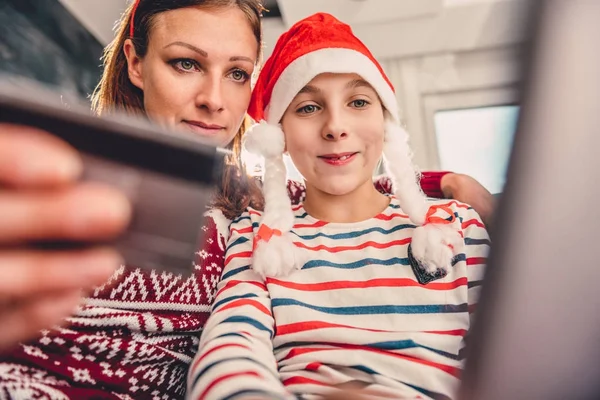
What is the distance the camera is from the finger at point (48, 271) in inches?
8.1

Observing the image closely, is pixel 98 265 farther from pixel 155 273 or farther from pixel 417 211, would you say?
pixel 417 211

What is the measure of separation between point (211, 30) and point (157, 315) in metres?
0.44

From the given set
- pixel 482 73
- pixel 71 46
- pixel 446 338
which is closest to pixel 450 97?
pixel 482 73

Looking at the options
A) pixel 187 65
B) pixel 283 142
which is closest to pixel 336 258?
pixel 283 142

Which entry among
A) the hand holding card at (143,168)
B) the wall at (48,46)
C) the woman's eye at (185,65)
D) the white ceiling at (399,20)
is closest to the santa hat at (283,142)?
the woman's eye at (185,65)

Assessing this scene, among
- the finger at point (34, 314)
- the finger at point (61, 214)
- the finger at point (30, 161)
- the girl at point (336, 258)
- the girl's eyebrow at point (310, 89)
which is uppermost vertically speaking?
the girl's eyebrow at point (310, 89)

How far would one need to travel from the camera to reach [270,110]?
2.35 feet

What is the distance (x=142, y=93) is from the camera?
0.85 metres

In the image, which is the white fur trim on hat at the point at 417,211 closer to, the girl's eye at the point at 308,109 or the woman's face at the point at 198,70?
the girl's eye at the point at 308,109

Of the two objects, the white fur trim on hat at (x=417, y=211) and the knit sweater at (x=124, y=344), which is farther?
the white fur trim on hat at (x=417, y=211)

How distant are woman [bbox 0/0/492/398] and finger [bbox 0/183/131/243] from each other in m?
0.05

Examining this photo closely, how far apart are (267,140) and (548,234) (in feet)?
1.64

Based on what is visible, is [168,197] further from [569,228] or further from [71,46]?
[71,46]

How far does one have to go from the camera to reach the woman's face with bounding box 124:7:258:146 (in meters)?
0.74
